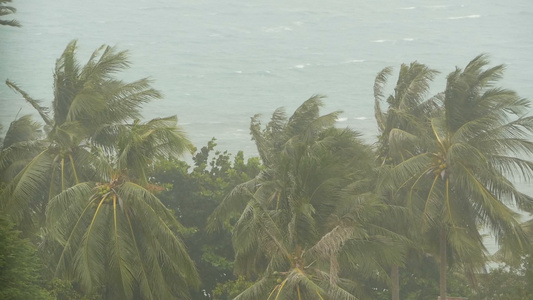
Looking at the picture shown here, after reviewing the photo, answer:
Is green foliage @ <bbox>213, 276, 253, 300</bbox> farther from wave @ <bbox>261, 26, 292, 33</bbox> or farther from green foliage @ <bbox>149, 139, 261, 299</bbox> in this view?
wave @ <bbox>261, 26, 292, 33</bbox>

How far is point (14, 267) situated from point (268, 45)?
113 m

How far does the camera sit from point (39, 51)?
124 m

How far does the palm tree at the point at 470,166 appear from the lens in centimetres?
2533

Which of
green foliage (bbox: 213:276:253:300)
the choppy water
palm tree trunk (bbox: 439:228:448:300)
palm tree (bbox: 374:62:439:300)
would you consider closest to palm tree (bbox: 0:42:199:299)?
green foliage (bbox: 213:276:253:300)

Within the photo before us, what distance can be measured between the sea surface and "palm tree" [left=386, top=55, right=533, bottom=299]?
70778 mm

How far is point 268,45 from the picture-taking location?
12775cm

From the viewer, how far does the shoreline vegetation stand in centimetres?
2134

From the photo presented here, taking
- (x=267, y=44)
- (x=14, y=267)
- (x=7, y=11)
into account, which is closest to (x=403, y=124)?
(x=7, y=11)

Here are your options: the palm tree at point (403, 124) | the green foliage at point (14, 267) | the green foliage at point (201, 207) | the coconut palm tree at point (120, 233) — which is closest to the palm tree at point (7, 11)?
the coconut palm tree at point (120, 233)

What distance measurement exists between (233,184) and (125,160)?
9201 mm

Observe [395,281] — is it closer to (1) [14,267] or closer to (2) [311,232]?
(2) [311,232]

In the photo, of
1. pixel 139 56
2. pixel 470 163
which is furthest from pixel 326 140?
pixel 139 56

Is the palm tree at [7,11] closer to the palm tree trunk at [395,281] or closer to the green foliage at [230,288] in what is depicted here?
the green foliage at [230,288]

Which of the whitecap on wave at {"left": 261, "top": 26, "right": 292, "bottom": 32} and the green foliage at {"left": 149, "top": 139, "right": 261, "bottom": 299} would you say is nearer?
the green foliage at {"left": 149, "top": 139, "right": 261, "bottom": 299}
